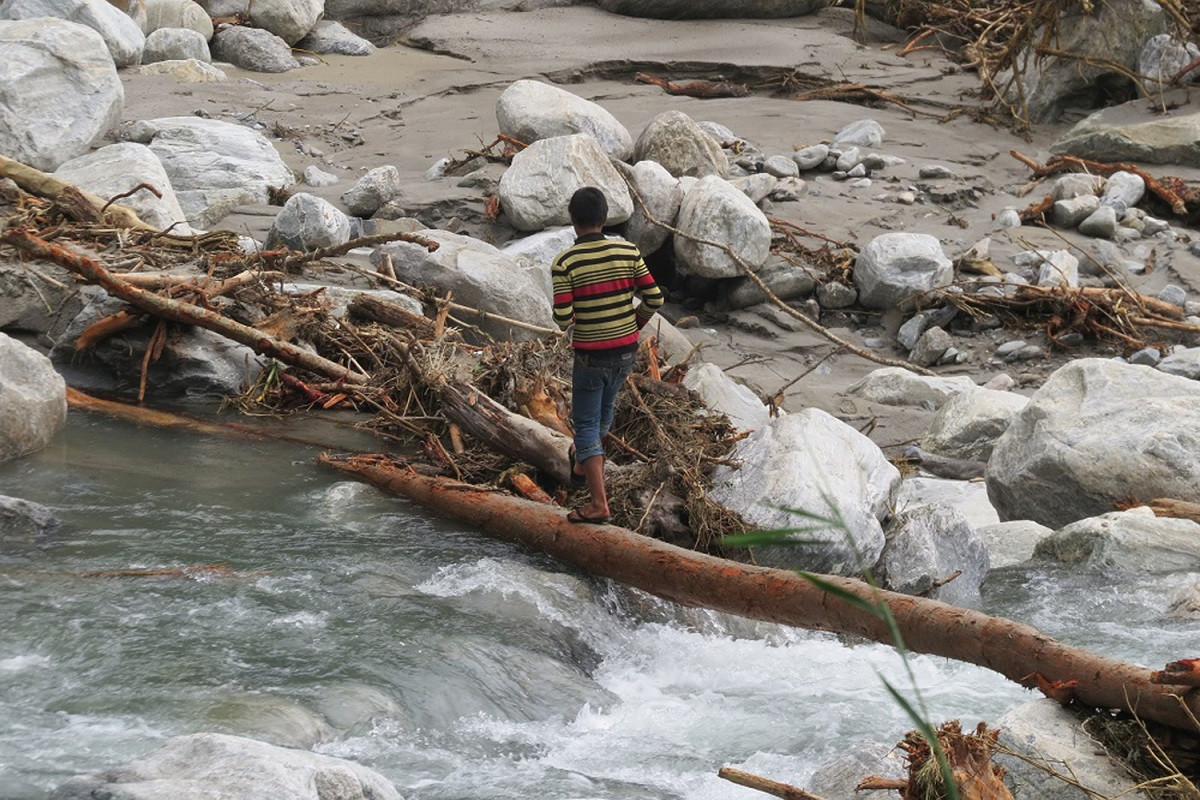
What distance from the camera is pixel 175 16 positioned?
54.3 ft

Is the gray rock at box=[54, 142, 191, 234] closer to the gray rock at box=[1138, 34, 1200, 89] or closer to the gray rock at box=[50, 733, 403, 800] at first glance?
the gray rock at box=[50, 733, 403, 800]

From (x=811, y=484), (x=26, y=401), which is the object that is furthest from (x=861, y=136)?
(x=26, y=401)

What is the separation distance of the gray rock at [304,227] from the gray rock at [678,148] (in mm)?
3567

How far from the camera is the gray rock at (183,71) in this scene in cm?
1479

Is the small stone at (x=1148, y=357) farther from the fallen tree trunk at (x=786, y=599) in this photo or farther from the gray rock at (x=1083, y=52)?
the fallen tree trunk at (x=786, y=599)

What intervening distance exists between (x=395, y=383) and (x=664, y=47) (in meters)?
9.95

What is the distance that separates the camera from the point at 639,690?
5.52 m

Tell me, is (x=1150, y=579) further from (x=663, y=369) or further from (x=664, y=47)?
(x=664, y=47)

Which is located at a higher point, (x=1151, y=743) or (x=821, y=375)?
(x=1151, y=743)

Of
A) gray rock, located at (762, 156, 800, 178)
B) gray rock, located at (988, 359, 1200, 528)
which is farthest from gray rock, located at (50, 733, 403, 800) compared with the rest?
gray rock, located at (762, 156, 800, 178)

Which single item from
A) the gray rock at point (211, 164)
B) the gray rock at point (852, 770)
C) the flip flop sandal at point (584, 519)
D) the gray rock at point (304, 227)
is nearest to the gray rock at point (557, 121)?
the gray rock at point (211, 164)

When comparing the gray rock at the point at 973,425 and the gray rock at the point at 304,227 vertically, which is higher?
the gray rock at the point at 304,227

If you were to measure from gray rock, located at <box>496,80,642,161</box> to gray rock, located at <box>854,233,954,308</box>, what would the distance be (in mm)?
2621

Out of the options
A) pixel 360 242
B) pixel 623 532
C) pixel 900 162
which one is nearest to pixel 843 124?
pixel 900 162
